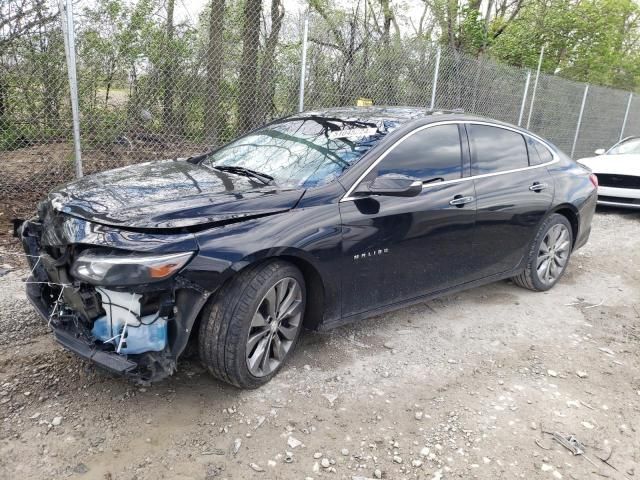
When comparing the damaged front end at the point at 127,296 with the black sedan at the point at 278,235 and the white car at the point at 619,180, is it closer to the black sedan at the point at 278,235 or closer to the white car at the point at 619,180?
the black sedan at the point at 278,235

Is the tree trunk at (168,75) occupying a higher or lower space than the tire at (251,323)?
higher

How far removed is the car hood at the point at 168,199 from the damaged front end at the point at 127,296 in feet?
0.27

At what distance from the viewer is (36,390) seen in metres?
2.71

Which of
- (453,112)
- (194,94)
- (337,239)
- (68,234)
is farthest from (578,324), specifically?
(194,94)

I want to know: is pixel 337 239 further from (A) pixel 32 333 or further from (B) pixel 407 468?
(A) pixel 32 333

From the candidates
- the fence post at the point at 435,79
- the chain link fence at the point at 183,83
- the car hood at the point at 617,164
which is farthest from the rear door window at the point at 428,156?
the car hood at the point at 617,164

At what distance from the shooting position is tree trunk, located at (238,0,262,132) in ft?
21.9

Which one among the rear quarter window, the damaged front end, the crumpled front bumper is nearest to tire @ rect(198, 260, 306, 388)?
the damaged front end

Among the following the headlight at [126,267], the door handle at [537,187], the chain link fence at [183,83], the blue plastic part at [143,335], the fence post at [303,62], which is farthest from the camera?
the fence post at [303,62]

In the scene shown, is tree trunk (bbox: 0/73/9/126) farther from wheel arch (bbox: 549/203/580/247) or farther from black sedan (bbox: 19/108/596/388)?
wheel arch (bbox: 549/203/580/247)

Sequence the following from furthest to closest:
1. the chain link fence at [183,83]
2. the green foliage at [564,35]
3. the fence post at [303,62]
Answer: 1. the green foliage at [564,35]
2. the fence post at [303,62]
3. the chain link fence at [183,83]

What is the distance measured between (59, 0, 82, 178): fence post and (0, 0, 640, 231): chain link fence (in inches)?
9.5

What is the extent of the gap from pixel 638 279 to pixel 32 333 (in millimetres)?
5680

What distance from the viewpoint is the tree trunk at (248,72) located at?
21.9ft
